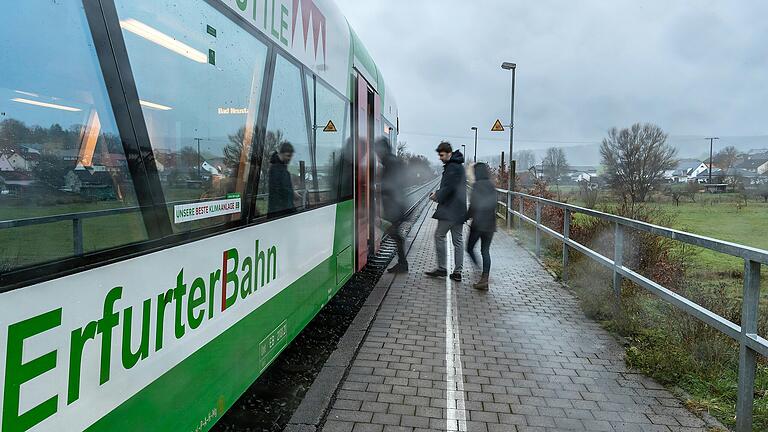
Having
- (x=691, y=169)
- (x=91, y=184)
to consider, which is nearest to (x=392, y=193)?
(x=91, y=184)

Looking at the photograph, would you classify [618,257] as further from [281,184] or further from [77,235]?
[77,235]

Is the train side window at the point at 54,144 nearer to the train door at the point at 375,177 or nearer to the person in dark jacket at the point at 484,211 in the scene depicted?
the person in dark jacket at the point at 484,211

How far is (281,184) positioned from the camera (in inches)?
156

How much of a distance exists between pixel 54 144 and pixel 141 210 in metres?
0.49

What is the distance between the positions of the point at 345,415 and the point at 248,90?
7.53 feet

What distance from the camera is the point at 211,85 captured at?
9.67 feet

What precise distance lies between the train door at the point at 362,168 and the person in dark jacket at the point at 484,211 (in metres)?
1.54

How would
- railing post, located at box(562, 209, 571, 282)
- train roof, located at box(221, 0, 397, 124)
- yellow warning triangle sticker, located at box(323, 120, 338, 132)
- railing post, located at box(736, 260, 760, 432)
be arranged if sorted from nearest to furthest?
railing post, located at box(736, 260, 760, 432) < train roof, located at box(221, 0, 397, 124) < yellow warning triangle sticker, located at box(323, 120, 338, 132) < railing post, located at box(562, 209, 571, 282)

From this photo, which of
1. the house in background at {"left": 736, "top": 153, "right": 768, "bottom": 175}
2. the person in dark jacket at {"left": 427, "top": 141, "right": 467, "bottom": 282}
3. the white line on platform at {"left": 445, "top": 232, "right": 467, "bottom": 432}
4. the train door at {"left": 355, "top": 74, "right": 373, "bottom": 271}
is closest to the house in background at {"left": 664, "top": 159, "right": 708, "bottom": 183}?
the house in background at {"left": 736, "top": 153, "right": 768, "bottom": 175}

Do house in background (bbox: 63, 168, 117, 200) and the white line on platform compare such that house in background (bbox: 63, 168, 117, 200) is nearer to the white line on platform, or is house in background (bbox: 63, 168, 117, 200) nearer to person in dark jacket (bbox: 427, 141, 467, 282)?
the white line on platform

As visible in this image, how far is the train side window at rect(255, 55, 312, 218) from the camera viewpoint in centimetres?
370

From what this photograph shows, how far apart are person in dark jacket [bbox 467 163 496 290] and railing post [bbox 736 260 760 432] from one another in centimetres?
436

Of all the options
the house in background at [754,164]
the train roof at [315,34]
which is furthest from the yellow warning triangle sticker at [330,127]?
the house in background at [754,164]

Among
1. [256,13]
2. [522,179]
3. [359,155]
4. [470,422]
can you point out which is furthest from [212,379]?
[522,179]
